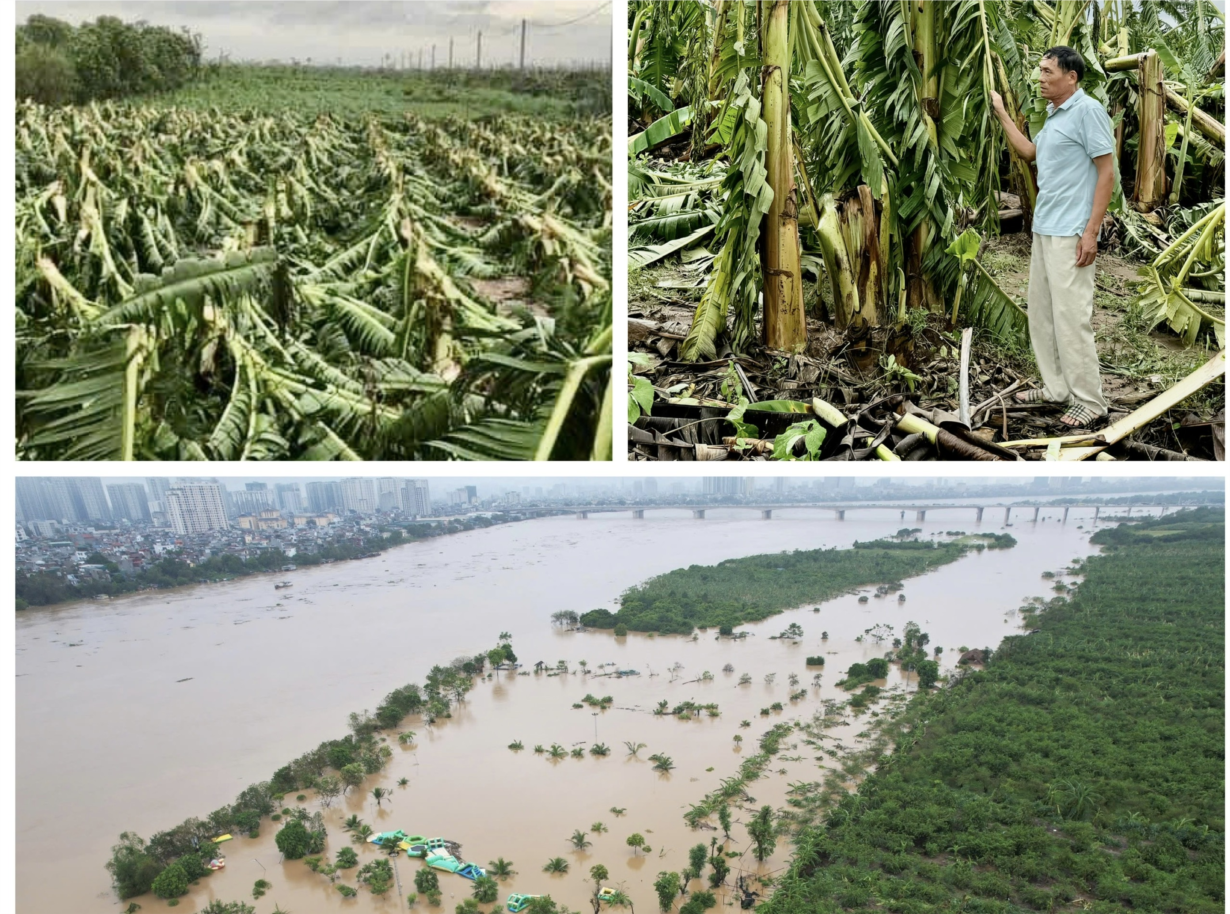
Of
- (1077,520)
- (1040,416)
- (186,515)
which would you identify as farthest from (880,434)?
(186,515)

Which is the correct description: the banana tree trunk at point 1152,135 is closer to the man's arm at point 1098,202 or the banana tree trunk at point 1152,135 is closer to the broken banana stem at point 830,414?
the man's arm at point 1098,202

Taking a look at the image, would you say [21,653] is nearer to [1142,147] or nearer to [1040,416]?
[1040,416]

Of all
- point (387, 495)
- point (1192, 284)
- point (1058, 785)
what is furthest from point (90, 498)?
point (1058, 785)

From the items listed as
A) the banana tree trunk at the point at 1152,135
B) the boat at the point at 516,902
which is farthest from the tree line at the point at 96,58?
the boat at the point at 516,902

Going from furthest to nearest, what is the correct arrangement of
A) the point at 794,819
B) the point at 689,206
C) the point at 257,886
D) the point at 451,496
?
the point at 794,819 → the point at 257,886 → the point at 451,496 → the point at 689,206

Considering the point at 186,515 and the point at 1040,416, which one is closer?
the point at 1040,416

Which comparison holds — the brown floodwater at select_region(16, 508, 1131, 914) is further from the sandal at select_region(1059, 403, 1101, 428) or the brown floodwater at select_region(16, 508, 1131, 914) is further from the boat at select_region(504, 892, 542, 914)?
the sandal at select_region(1059, 403, 1101, 428)

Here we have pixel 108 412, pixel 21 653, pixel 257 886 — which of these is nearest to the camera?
pixel 108 412
